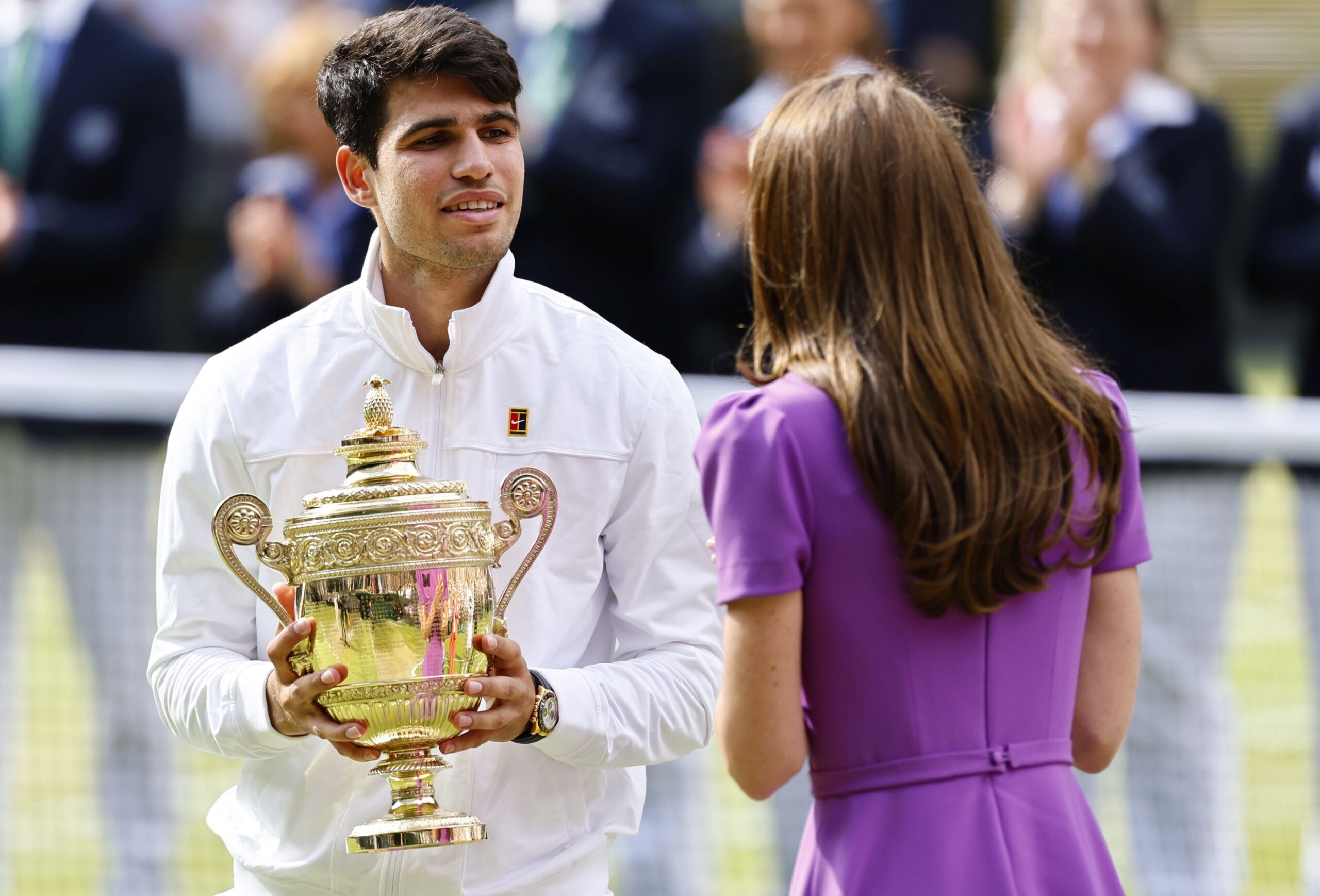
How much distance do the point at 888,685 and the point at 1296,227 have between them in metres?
5.56

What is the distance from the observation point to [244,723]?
2.60 m

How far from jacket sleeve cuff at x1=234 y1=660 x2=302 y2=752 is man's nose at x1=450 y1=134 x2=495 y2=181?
31.2 inches

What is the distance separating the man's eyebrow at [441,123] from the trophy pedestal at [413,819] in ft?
3.10

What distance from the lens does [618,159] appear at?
7270 mm

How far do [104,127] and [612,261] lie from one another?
7.64 ft

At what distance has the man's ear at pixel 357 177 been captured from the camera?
2.87 metres

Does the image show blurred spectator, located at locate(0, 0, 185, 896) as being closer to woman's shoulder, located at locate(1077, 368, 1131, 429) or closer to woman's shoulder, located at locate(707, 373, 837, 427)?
woman's shoulder, located at locate(707, 373, 837, 427)

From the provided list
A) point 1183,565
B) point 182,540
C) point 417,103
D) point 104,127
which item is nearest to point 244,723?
point 182,540

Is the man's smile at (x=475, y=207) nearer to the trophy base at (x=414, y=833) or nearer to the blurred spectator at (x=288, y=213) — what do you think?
the trophy base at (x=414, y=833)

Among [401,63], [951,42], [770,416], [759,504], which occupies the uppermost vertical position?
[951,42]

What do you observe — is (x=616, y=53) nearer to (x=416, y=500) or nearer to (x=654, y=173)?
(x=654, y=173)

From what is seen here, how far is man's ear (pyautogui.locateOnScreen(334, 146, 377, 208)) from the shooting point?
9.40ft

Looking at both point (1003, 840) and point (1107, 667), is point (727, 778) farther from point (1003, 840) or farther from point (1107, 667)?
point (1003, 840)

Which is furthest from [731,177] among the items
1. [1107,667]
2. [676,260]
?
[1107,667]
